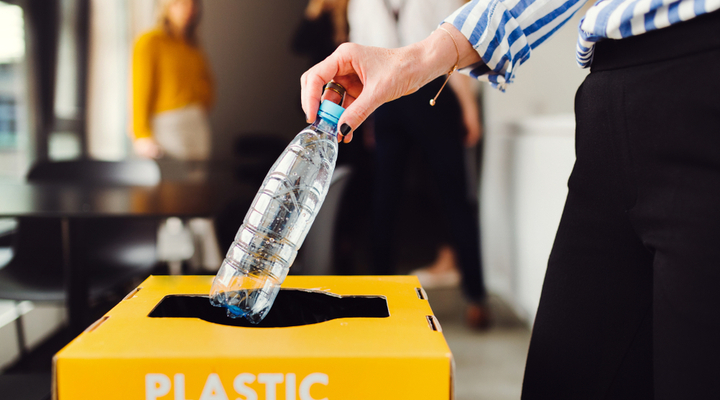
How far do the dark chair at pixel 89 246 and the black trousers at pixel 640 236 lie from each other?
4.45 feet

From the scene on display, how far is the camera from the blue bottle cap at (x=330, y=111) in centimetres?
62

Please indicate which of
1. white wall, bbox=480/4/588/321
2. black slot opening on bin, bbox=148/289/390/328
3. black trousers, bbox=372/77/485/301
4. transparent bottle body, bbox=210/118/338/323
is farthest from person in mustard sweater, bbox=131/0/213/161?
black slot opening on bin, bbox=148/289/390/328

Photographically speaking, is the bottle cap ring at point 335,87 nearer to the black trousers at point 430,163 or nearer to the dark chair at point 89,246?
the dark chair at point 89,246

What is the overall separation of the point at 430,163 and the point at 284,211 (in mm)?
1339

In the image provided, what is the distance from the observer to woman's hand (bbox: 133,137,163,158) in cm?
257

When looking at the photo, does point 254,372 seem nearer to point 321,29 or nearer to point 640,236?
point 640,236

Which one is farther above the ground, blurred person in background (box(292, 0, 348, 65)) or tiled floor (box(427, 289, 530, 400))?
blurred person in background (box(292, 0, 348, 65))

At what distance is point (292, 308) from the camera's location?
79 centimetres

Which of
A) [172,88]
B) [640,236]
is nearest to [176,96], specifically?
[172,88]

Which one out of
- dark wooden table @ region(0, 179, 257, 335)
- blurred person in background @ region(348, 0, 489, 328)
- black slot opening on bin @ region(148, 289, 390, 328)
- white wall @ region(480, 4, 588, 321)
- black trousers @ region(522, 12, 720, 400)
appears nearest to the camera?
black trousers @ region(522, 12, 720, 400)

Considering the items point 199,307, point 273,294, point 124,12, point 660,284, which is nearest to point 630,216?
point 660,284

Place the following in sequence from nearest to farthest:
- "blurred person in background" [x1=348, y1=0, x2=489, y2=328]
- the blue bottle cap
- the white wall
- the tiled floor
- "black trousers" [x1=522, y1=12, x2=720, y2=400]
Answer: "black trousers" [x1=522, y1=12, x2=720, y2=400] → the blue bottle cap → the tiled floor → "blurred person in background" [x1=348, y1=0, x2=489, y2=328] → the white wall

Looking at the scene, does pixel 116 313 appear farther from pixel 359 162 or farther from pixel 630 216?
pixel 359 162

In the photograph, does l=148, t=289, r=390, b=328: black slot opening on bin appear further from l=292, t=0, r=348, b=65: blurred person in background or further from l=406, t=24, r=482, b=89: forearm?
l=292, t=0, r=348, b=65: blurred person in background
